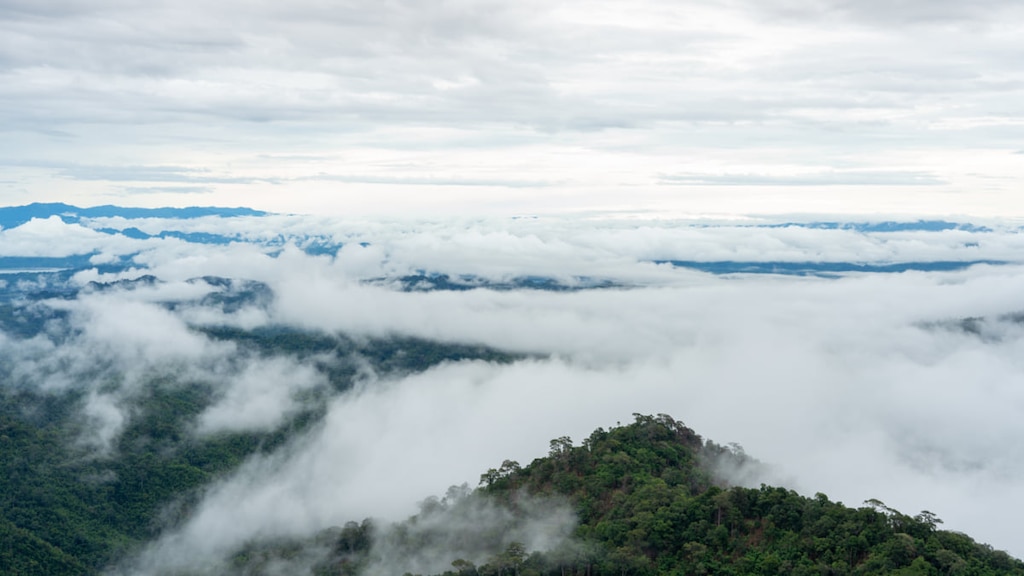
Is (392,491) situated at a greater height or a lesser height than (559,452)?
lesser

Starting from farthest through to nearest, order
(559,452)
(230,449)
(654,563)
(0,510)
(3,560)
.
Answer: (230,449) < (0,510) < (3,560) < (559,452) < (654,563)

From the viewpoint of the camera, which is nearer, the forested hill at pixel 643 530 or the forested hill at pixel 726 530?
the forested hill at pixel 726 530

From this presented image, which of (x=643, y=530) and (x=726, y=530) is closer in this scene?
(x=726, y=530)

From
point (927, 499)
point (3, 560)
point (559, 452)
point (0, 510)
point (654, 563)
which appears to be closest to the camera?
point (654, 563)

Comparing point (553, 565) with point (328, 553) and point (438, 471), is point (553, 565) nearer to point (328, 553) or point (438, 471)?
point (328, 553)

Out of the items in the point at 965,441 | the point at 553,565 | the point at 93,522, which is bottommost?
the point at 93,522

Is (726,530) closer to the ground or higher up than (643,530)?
higher up

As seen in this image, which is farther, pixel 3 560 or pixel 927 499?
pixel 927 499

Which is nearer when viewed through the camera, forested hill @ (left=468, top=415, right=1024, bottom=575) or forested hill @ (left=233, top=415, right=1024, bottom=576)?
forested hill @ (left=468, top=415, right=1024, bottom=575)

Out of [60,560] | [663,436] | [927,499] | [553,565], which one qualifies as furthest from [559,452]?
[60,560]
